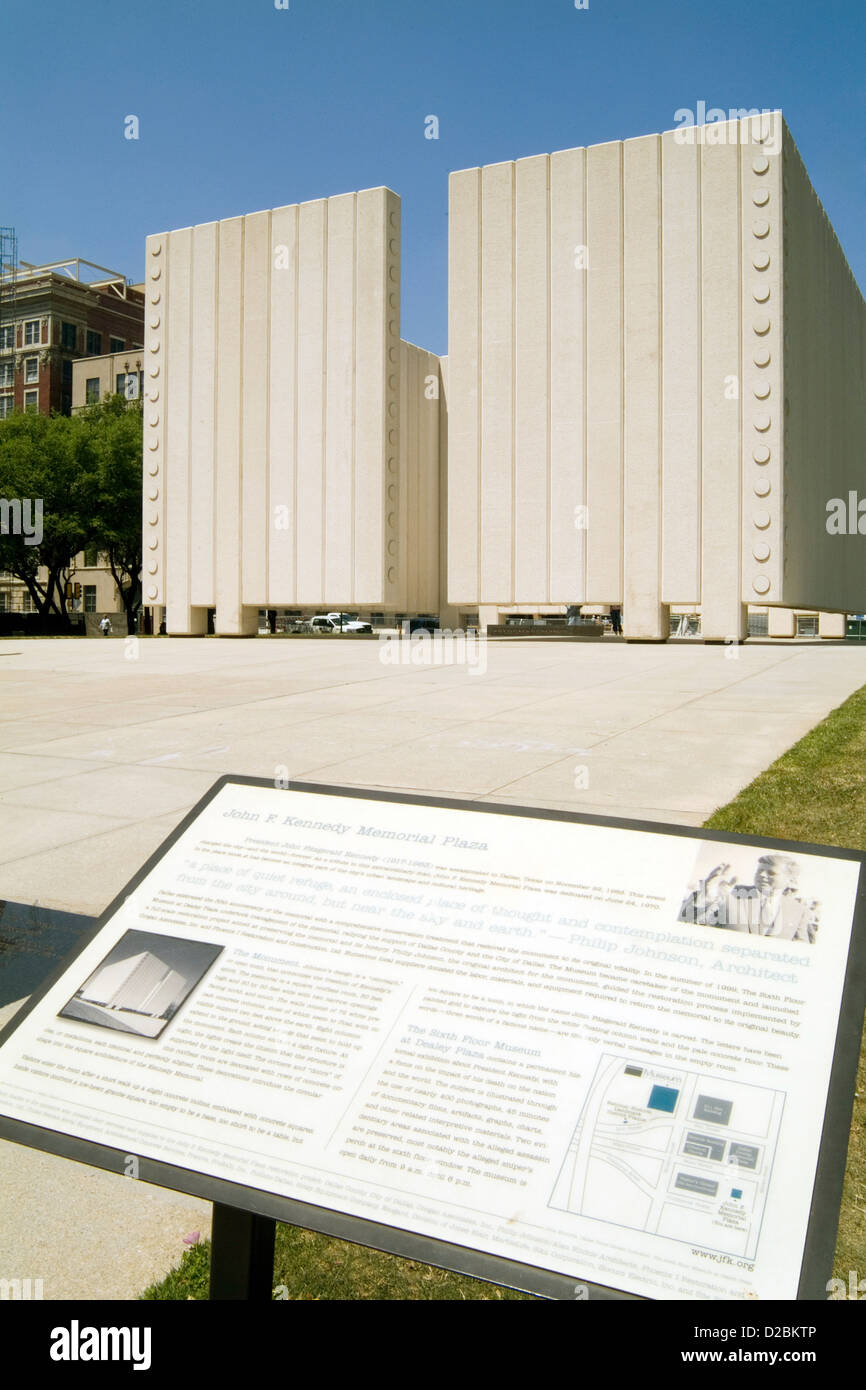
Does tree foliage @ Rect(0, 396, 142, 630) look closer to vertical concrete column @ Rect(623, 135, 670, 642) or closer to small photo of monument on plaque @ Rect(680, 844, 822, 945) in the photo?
vertical concrete column @ Rect(623, 135, 670, 642)

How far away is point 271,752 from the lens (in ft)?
32.7

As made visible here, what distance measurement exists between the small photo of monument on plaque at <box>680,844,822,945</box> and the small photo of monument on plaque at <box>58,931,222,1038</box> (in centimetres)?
118

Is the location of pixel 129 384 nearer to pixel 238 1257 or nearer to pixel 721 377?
pixel 721 377

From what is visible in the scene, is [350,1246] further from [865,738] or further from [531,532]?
[531,532]

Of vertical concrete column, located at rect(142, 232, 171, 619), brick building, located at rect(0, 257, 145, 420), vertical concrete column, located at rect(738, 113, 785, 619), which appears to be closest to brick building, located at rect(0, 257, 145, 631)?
brick building, located at rect(0, 257, 145, 420)

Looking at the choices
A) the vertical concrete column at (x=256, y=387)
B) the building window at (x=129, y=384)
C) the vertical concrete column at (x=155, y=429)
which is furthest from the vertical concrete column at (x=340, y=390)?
the building window at (x=129, y=384)

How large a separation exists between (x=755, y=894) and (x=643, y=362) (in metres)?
32.1

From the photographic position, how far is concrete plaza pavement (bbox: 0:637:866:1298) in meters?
3.05

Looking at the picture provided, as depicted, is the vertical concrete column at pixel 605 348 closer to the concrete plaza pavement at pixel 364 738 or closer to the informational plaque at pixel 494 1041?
the concrete plaza pavement at pixel 364 738

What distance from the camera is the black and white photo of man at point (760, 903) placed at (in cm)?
228

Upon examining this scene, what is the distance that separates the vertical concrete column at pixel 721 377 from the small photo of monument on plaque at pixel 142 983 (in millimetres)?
30299

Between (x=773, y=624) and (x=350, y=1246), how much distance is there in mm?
64377

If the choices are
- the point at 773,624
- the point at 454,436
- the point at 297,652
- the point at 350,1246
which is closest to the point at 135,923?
the point at 350,1246
